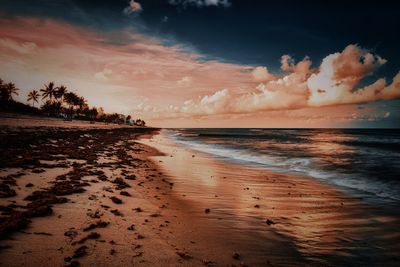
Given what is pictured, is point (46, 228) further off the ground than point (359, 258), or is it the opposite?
point (46, 228)

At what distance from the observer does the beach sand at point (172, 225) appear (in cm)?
426

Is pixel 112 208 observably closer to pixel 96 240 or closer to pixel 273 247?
pixel 96 240

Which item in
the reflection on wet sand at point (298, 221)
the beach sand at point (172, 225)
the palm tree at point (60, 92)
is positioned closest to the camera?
the beach sand at point (172, 225)

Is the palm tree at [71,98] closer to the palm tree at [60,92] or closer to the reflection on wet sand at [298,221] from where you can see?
the palm tree at [60,92]

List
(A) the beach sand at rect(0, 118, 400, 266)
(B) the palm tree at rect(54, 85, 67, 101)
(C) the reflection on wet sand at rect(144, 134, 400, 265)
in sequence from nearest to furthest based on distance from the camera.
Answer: (A) the beach sand at rect(0, 118, 400, 266)
(C) the reflection on wet sand at rect(144, 134, 400, 265)
(B) the palm tree at rect(54, 85, 67, 101)

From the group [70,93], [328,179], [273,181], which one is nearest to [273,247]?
[273,181]

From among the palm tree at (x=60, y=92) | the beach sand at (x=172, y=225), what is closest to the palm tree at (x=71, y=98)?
the palm tree at (x=60, y=92)

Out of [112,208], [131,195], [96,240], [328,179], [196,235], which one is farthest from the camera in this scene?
[328,179]

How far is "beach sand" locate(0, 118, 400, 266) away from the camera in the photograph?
426 cm

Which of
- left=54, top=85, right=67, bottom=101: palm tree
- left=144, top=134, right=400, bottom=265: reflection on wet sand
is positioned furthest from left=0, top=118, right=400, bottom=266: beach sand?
left=54, top=85, right=67, bottom=101: palm tree

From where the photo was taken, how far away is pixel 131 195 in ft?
26.1

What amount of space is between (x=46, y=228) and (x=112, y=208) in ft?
6.15

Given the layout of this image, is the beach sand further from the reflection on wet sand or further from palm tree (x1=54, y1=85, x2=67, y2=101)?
palm tree (x1=54, y1=85, x2=67, y2=101)

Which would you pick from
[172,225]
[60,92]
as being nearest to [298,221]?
[172,225]
